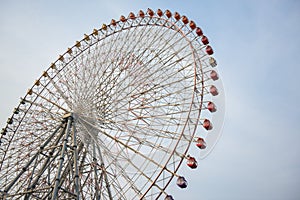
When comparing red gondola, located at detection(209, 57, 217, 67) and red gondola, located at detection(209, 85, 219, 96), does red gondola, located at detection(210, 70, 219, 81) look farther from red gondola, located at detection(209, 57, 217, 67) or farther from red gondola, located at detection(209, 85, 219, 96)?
red gondola, located at detection(209, 57, 217, 67)

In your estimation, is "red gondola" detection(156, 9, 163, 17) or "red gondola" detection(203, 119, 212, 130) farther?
"red gondola" detection(156, 9, 163, 17)

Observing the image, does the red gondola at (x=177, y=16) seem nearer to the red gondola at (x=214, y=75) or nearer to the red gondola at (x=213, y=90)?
the red gondola at (x=214, y=75)

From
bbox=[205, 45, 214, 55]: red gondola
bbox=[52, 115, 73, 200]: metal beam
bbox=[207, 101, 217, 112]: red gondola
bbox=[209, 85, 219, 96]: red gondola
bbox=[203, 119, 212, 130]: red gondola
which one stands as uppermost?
bbox=[205, 45, 214, 55]: red gondola

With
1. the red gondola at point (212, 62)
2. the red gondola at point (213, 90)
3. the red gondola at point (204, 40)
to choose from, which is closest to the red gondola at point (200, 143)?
the red gondola at point (213, 90)

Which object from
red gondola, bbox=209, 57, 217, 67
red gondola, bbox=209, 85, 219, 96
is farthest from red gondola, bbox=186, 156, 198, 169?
red gondola, bbox=209, 57, 217, 67

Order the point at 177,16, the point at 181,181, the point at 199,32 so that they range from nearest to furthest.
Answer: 1. the point at 181,181
2. the point at 199,32
3. the point at 177,16

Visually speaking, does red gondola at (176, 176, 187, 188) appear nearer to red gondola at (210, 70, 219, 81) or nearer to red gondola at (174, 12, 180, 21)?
red gondola at (210, 70, 219, 81)

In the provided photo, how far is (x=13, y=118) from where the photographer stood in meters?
20.6

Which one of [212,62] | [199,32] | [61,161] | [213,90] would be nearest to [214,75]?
[213,90]

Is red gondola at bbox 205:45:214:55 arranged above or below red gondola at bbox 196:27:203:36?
below

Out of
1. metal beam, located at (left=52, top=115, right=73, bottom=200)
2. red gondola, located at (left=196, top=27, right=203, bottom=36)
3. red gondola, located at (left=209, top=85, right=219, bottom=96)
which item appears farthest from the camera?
red gondola, located at (left=196, top=27, right=203, bottom=36)

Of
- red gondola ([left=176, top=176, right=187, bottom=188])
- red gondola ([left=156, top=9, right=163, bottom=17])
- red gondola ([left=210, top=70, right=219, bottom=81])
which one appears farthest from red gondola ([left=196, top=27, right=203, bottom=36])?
red gondola ([left=176, top=176, right=187, bottom=188])

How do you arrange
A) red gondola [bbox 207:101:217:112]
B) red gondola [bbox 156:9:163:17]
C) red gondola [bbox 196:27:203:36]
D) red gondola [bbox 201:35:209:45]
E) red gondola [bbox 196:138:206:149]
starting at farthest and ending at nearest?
red gondola [bbox 156:9:163:17] < red gondola [bbox 196:27:203:36] < red gondola [bbox 201:35:209:45] < red gondola [bbox 207:101:217:112] < red gondola [bbox 196:138:206:149]

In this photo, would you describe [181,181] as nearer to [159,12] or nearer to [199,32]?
[199,32]
